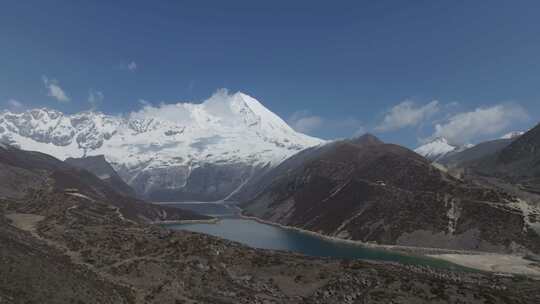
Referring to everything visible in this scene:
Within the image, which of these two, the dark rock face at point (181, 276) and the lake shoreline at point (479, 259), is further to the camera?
the lake shoreline at point (479, 259)

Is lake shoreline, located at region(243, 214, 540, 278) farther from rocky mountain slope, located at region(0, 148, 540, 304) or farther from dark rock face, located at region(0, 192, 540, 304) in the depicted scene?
rocky mountain slope, located at region(0, 148, 540, 304)

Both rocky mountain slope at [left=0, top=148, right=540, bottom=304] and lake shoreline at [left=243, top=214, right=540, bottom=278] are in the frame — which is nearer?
rocky mountain slope at [left=0, top=148, right=540, bottom=304]

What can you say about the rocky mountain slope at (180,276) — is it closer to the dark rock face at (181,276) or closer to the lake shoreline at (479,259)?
the dark rock face at (181,276)

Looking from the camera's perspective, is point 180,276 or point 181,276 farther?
point 181,276

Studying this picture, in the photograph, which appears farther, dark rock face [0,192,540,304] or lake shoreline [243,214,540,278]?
lake shoreline [243,214,540,278]

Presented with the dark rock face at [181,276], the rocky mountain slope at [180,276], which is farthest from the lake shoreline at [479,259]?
the rocky mountain slope at [180,276]

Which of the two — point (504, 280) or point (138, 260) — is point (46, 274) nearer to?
point (138, 260)

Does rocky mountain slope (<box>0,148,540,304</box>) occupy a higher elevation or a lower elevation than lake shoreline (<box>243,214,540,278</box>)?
lower

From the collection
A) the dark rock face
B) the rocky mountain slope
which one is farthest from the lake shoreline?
the rocky mountain slope

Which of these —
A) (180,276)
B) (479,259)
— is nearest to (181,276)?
(180,276)

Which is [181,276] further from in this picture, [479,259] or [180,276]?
[479,259]

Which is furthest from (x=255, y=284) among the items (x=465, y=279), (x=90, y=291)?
(x=465, y=279)
